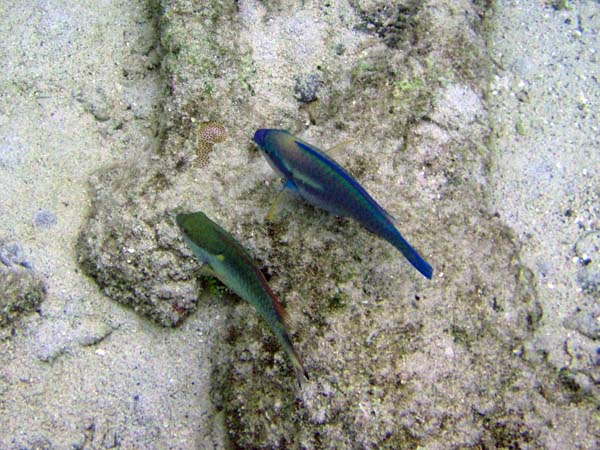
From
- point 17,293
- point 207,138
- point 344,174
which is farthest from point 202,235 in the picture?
point 17,293

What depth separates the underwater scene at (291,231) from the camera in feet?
9.27

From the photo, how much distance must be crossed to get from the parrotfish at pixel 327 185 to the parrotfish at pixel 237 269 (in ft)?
2.05

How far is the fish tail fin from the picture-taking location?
8.63 ft

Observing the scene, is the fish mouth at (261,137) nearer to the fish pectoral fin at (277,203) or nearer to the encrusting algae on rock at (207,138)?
the fish pectoral fin at (277,203)

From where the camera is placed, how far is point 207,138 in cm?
375

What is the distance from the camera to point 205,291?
3.82m

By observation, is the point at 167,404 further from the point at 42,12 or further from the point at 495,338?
the point at 42,12

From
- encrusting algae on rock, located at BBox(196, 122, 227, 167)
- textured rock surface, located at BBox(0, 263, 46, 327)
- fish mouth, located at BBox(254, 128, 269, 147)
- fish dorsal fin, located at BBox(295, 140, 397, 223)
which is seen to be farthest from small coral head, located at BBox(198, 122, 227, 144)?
textured rock surface, located at BBox(0, 263, 46, 327)

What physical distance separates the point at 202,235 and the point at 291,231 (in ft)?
2.69

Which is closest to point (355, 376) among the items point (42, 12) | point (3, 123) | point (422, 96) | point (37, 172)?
point (422, 96)

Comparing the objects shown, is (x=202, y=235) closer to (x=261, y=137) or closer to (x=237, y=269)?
(x=237, y=269)

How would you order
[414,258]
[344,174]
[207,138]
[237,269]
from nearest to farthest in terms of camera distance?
[237,269]
[414,258]
[344,174]
[207,138]

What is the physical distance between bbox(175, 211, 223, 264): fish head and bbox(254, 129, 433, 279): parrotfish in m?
0.62

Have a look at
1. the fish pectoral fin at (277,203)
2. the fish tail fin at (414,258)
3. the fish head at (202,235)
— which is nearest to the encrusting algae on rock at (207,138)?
the fish pectoral fin at (277,203)
